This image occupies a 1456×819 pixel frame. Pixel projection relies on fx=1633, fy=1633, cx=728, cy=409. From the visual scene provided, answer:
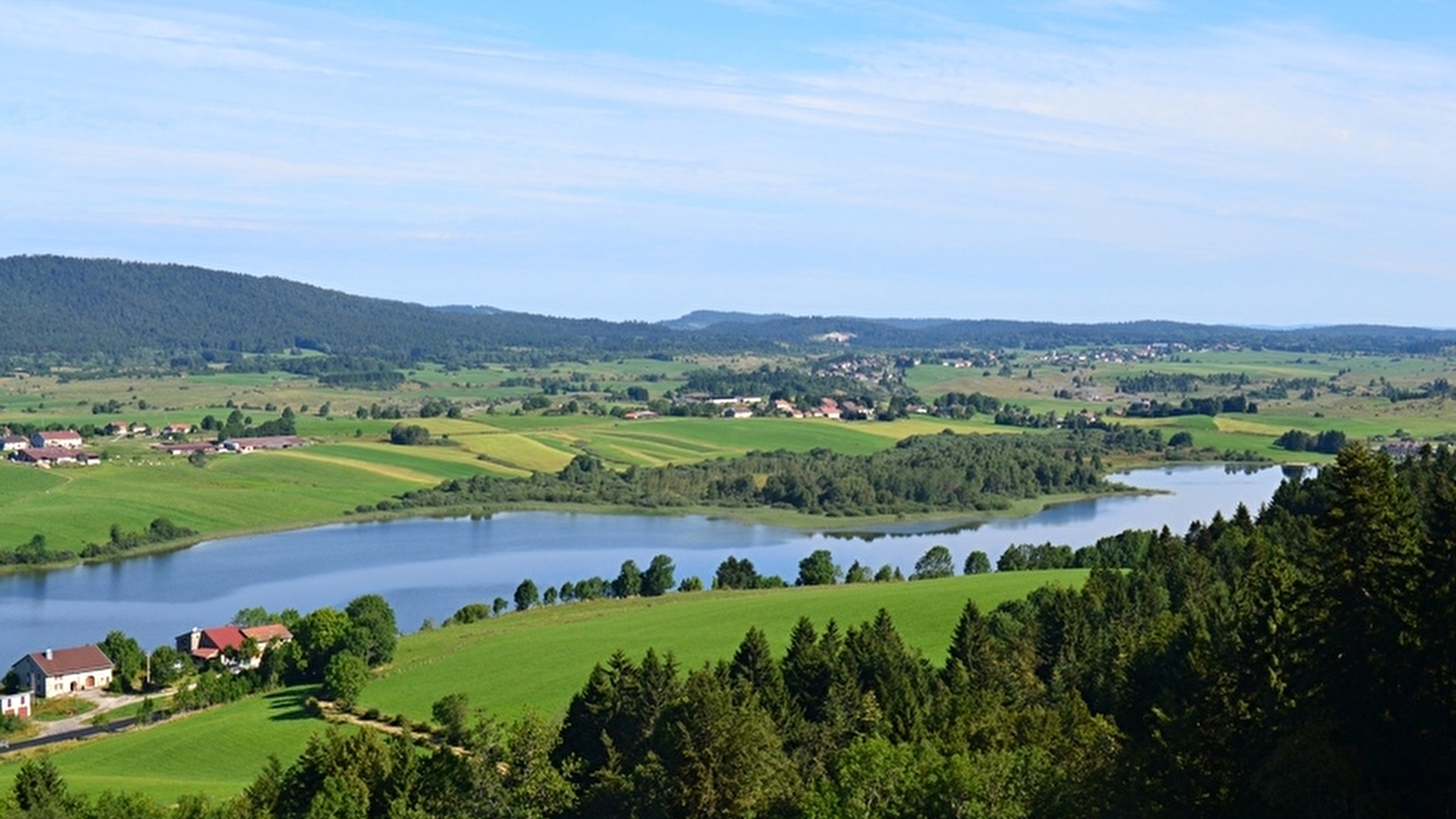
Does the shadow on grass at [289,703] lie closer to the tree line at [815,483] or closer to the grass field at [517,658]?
the grass field at [517,658]

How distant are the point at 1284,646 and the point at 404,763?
1099 centimetres

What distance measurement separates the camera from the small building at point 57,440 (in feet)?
297

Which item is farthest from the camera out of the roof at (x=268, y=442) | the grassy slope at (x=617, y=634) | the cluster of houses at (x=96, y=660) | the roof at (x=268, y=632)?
the roof at (x=268, y=442)

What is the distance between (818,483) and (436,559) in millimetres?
26459

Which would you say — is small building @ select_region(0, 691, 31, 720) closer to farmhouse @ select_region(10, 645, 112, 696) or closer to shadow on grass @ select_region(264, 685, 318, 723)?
farmhouse @ select_region(10, 645, 112, 696)

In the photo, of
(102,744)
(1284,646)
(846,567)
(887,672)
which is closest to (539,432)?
(846,567)

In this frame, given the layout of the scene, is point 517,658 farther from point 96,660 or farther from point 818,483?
point 818,483

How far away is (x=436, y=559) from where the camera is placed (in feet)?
202

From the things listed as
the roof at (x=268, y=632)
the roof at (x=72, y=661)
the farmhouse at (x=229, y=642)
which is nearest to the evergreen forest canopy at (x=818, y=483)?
the roof at (x=268, y=632)

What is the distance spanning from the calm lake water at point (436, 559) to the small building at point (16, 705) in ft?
20.3

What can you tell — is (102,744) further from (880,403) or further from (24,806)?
(880,403)

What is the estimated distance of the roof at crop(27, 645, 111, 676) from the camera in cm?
3944

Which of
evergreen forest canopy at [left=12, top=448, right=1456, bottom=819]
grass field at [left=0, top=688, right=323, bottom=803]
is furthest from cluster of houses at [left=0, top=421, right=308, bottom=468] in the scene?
evergreen forest canopy at [left=12, top=448, right=1456, bottom=819]

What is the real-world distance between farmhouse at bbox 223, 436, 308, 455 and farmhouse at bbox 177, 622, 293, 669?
4767cm
